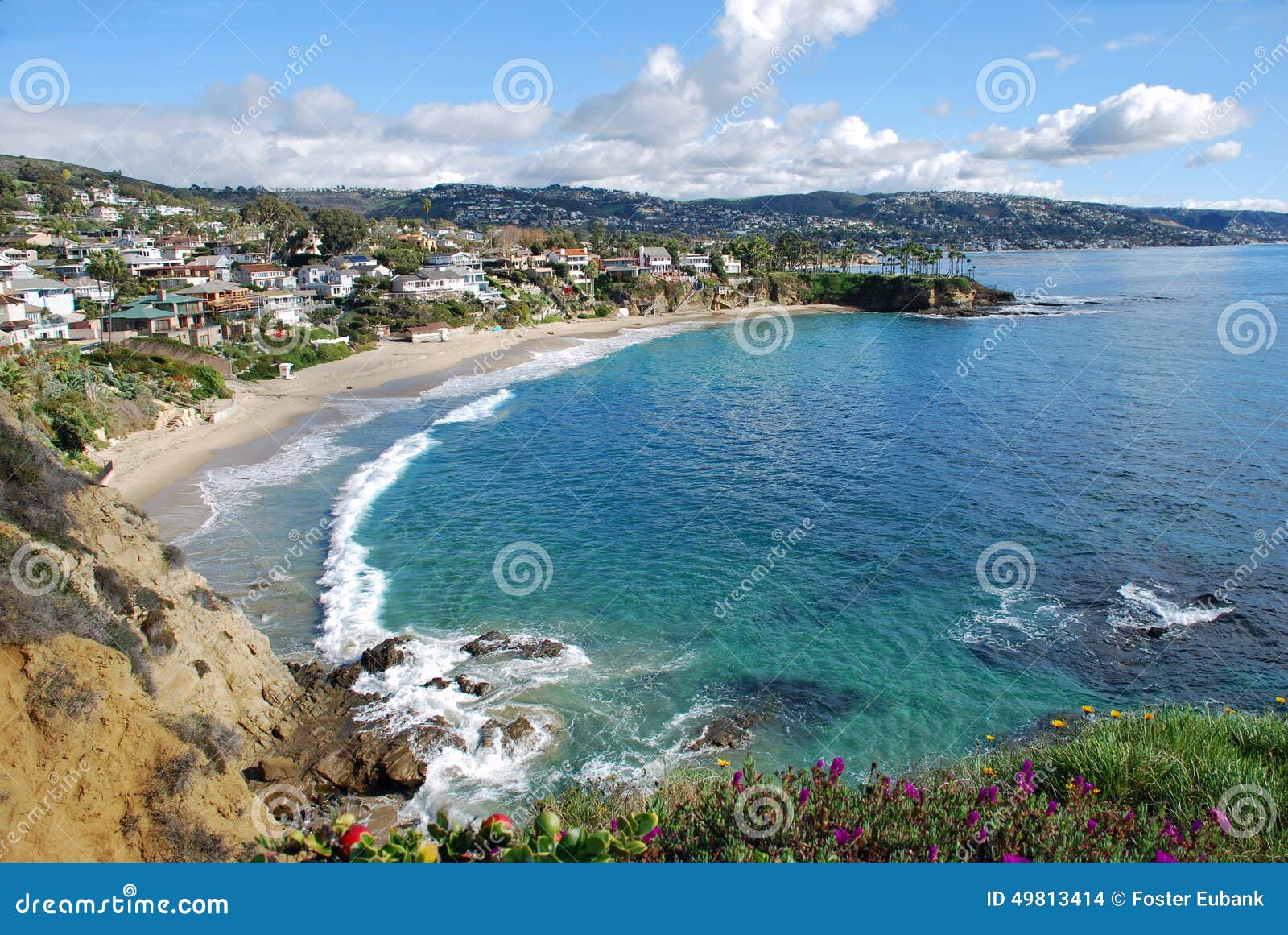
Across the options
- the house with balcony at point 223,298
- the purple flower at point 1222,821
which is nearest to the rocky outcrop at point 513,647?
the purple flower at point 1222,821

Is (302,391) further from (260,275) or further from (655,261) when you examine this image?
(655,261)

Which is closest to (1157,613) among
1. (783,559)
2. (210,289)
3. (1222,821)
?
(783,559)

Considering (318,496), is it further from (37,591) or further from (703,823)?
(703,823)

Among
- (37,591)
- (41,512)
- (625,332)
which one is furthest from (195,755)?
(625,332)

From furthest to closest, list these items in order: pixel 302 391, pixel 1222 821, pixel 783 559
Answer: pixel 302 391 → pixel 783 559 → pixel 1222 821

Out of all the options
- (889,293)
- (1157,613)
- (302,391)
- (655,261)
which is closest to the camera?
(1157,613)

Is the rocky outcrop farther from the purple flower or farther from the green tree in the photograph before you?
the green tree

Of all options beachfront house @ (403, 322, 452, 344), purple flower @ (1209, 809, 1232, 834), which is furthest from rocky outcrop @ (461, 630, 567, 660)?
beachfront house @ (403, 322, 452, 344)
